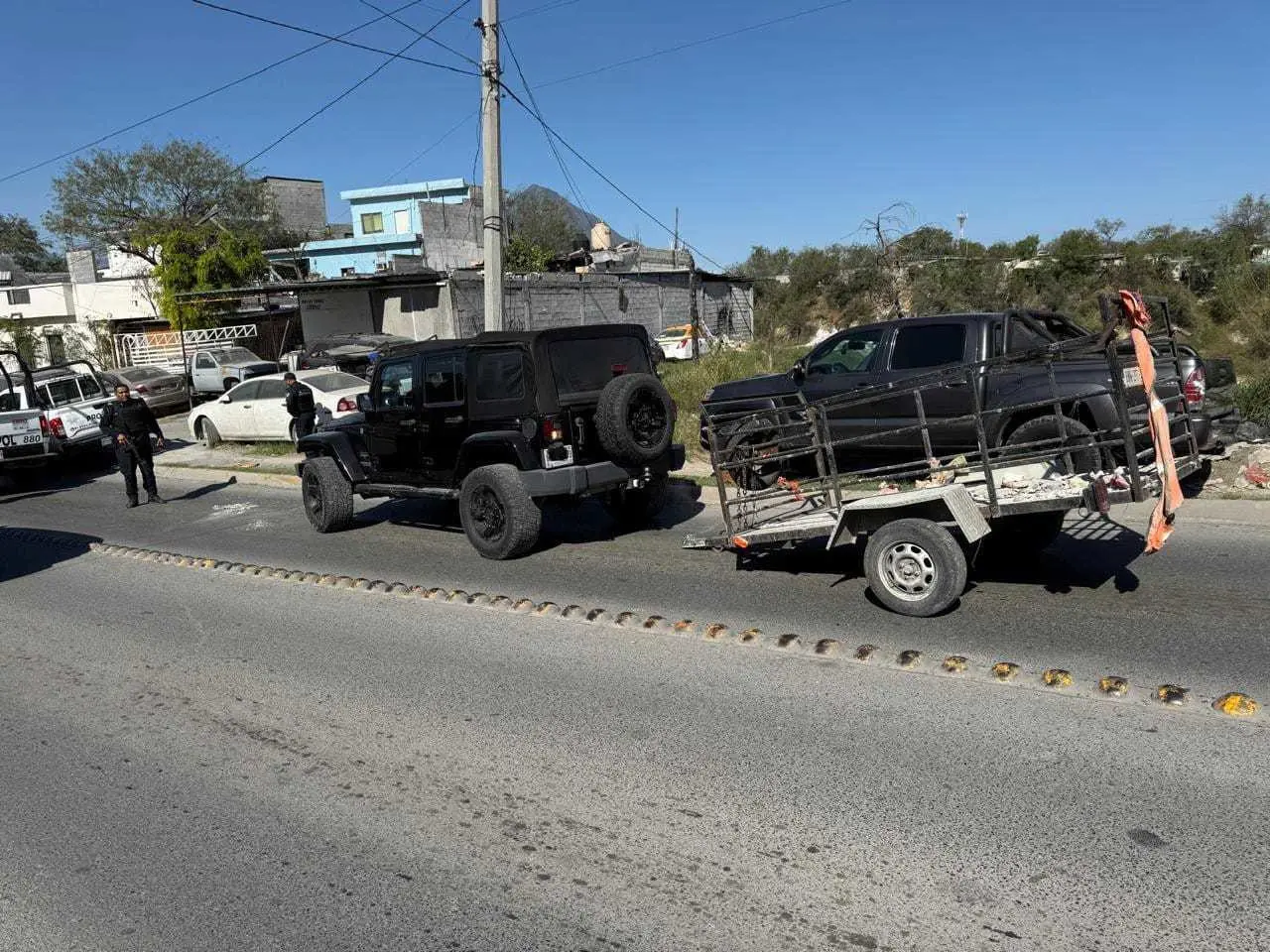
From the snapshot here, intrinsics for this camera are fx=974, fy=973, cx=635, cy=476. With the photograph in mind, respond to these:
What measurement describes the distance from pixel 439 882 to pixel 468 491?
216 inches

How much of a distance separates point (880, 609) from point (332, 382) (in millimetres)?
13529

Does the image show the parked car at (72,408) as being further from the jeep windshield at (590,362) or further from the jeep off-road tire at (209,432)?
the jeep windshield at (590,362)

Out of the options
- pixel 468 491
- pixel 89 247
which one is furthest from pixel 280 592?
pixel 89 247

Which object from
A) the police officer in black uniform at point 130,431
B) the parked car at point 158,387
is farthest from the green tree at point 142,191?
the police officer in black uniform at point 130,431

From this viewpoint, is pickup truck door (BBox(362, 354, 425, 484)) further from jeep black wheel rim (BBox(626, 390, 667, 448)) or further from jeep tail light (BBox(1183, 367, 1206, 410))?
jeep tail light (BBox(1183, 367, 1206, 410))

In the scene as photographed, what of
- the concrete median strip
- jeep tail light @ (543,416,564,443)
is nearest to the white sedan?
the concrete median strip

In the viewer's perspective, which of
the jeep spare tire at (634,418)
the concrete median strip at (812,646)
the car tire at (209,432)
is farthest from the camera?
the car tire at (209,432)

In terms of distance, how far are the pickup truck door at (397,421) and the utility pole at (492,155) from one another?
13.4ft

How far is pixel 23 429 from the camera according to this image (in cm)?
1550

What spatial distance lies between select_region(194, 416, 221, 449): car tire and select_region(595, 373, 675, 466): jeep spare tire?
12967 millimetres

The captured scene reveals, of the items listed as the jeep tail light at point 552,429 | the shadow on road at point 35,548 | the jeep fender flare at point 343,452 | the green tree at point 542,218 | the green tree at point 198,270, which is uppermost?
the green tree at point 542,218

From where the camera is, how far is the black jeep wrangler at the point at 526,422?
830 centimetres

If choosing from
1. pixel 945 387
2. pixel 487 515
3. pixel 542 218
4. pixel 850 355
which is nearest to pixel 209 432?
pixel 487 515

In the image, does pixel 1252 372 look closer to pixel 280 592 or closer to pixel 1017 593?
pixel 1017 593
